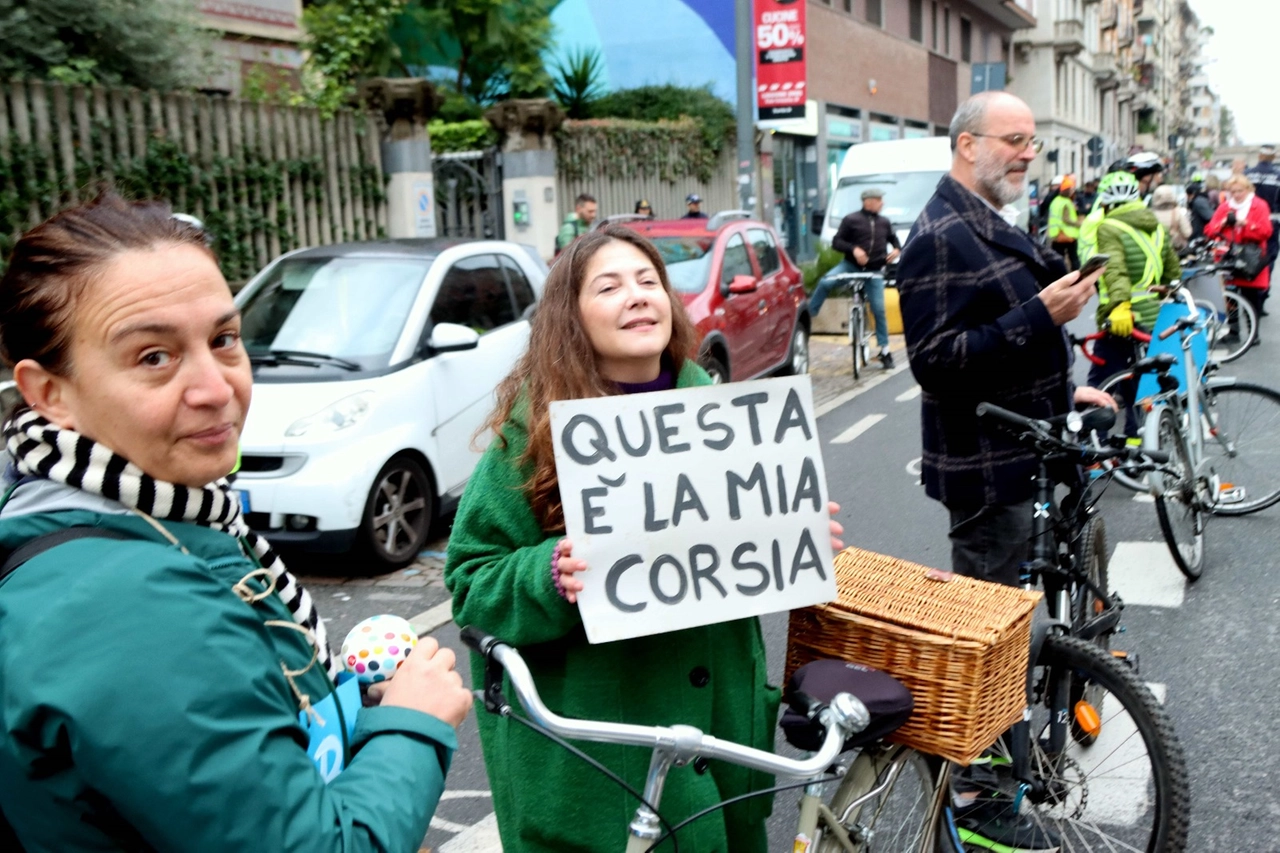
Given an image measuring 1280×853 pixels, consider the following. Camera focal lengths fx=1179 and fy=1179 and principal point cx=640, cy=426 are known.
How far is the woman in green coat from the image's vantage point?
206 cm

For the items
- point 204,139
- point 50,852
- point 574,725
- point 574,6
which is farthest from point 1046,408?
point 574,6

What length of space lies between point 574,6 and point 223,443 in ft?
88.9

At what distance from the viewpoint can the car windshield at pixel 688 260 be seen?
9.78m

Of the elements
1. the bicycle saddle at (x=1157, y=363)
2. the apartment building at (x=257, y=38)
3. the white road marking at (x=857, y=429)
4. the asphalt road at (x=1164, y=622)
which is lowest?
the asphalt road at (x=1164, y=622)

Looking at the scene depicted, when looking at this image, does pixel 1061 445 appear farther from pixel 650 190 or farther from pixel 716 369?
pixel 650 190

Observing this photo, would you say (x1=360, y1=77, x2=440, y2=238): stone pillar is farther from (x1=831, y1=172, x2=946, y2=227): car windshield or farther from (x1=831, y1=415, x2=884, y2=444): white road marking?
(x1=831, y1=172, x2=946, y2=227): car windshield

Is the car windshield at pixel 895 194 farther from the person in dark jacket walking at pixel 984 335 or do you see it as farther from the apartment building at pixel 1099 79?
the person in dark jacket walking at pixel 984 335

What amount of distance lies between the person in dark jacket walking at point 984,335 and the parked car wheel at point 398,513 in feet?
10.8

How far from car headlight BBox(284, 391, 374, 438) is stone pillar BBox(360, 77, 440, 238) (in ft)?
26.8

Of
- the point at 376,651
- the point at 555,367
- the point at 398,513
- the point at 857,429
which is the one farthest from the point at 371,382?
the point at 857,429

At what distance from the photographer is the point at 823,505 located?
6.70ft

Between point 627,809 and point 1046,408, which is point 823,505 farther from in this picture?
point 1046,408

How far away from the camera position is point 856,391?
37.7 ft

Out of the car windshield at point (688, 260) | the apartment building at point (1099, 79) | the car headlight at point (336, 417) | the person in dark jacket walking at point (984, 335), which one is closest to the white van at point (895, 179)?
the car windshield at point (688, 260)
